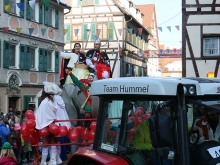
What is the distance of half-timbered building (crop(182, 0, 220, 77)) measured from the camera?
2194 cm

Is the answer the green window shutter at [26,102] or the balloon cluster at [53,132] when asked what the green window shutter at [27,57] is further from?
the balloon cluster at [53,132]

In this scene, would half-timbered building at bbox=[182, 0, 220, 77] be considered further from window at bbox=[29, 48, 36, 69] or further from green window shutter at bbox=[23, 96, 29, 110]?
window at bbox=[29, 48, 36, 69]

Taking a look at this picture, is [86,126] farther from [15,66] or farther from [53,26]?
[53,26]

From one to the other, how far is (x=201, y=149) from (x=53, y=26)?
27.6 m

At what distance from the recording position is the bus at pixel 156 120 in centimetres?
396

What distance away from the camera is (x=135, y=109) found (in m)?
4.53

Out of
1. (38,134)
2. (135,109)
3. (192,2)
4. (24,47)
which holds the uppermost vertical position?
(192,2)

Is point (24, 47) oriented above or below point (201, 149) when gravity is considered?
above

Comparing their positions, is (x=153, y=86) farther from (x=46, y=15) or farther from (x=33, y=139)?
(x=46, y=15)

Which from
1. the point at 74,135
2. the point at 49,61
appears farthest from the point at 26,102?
the point at 74,135

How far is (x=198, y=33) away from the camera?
72.7 ft

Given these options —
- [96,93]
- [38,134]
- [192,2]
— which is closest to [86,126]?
[38,134]

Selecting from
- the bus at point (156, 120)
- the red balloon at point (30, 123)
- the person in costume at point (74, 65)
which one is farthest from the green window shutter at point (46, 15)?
the bus at point (156, 120)

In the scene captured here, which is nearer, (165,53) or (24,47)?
(24,47)
